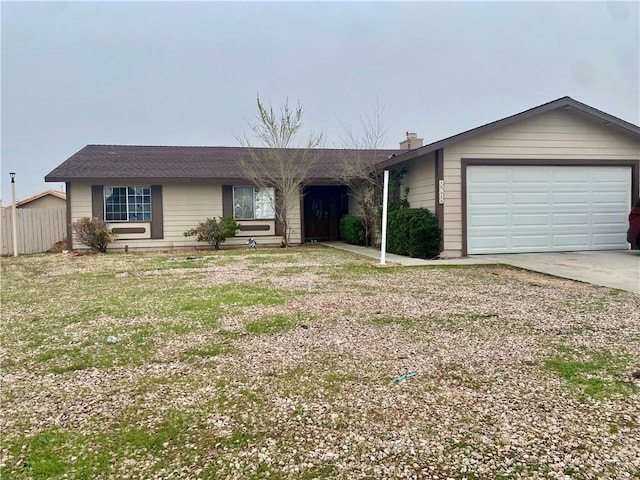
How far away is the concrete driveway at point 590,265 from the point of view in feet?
25.3

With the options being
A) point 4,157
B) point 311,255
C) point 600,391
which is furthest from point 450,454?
point 4,157

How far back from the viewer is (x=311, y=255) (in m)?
12.8

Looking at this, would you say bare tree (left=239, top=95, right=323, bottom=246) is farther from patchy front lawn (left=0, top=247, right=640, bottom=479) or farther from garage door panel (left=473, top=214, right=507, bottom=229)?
patchy front lawn (left=0, top=247, right=640, bottom=479)

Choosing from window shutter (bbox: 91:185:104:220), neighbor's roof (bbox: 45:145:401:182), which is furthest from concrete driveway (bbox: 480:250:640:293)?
window shutter (bbox: 91:185:104:220)

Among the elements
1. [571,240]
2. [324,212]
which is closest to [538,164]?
[571,240]

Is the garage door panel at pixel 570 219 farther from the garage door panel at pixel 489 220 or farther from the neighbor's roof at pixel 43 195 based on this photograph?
the neighbor's roof at pixel 43 195

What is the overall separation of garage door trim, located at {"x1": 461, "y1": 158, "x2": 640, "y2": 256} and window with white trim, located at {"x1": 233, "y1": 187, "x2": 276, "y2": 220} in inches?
290

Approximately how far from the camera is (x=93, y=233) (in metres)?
14.4

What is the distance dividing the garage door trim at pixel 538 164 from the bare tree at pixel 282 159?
229 inches

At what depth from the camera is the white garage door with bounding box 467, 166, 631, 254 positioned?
1146cm

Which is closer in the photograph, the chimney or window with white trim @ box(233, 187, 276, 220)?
window with white trim @ box(233, 187, 276, 220)

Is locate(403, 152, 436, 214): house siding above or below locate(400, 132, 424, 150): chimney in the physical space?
below

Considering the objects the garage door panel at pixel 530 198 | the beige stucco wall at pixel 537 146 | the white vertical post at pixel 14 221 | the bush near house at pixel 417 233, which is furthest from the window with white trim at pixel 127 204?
the garage door panel at pixel 530 198

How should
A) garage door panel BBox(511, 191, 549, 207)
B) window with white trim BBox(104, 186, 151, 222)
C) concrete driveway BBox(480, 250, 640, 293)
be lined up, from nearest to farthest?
concrete driveway BBox(480, 250, 640, 293) < garage door panel BBox(511, 191, 549, 207) < window with white trim BBox(104, 186, 151, 222)
